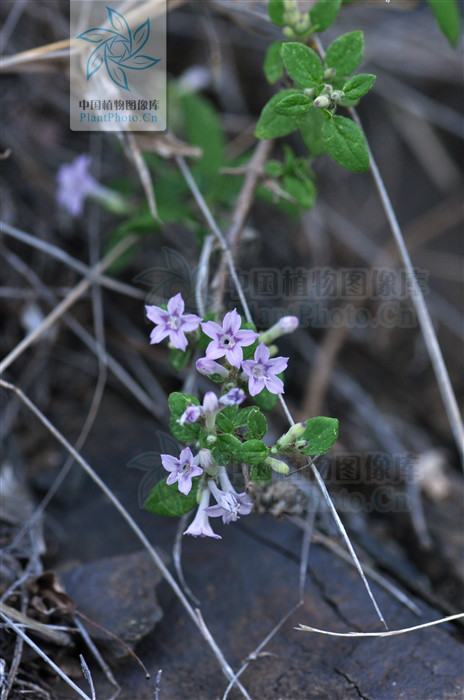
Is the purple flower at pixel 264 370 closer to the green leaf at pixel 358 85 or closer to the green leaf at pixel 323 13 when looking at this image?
the green leaf at pixel 358 85

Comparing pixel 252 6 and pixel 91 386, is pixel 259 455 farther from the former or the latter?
pixel 252 6

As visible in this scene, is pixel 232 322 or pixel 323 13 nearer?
pixel 232 322

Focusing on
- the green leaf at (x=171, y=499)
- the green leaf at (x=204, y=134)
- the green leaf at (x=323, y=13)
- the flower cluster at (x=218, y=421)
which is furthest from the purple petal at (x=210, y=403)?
the green leaf at (x=204, y=134)

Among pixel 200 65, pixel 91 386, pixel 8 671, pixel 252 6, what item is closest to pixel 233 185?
pixel 252 6

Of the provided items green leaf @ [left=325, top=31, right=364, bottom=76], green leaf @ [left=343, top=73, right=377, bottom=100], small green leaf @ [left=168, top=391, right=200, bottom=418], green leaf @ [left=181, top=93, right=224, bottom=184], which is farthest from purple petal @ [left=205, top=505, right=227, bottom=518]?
green leaf @ [left=181, top=93, right=224, bottom=184]

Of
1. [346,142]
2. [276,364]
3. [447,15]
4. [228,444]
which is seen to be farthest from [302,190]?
[228,444]

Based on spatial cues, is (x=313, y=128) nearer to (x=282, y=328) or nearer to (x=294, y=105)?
(x=294, y=105)

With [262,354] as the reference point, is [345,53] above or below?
above
